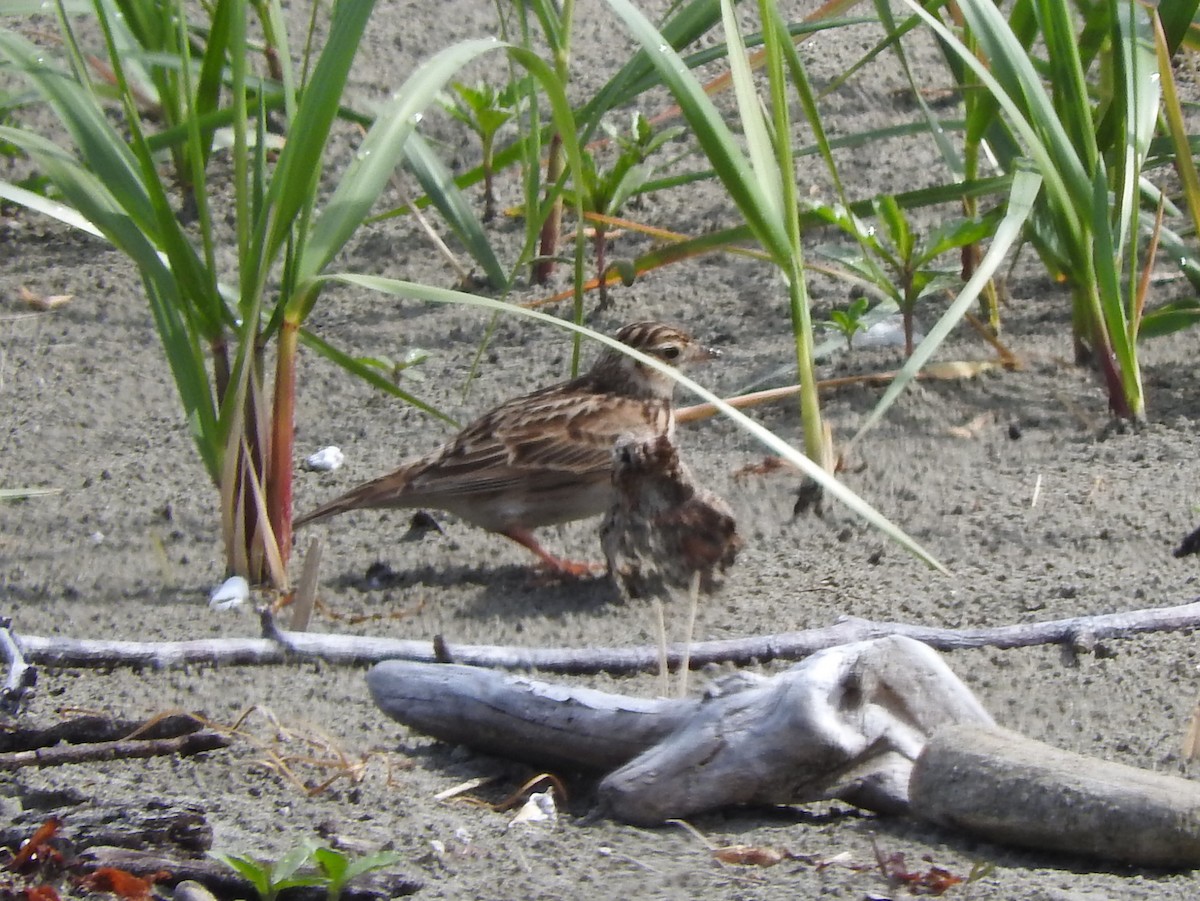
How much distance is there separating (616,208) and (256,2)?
1459 mm

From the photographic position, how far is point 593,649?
3.91 metres

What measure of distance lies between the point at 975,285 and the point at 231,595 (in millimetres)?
2060

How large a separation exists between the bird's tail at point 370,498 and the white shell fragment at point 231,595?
20.7 inches

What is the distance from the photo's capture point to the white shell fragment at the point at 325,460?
233 inches

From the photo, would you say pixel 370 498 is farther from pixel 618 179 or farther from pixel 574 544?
pixel 618 179

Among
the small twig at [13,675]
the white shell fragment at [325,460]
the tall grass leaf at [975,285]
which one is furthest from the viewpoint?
the white shell fragment at [325,460]

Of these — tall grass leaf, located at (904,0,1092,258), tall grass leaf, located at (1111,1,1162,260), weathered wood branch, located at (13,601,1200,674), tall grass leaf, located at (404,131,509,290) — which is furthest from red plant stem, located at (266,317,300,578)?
tall grass leaf, located at (1111,1,1162,260)

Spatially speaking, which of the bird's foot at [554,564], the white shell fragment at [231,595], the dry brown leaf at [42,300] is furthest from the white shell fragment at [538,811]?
the dry brown leaf at [42,300]

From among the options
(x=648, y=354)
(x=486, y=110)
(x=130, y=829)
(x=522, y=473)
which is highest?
(x=486, y=110)

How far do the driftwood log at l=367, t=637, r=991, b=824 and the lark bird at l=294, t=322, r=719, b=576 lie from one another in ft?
5.83

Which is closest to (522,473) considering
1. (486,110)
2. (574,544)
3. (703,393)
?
(574,544)

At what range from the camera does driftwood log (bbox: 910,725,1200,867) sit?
8.87 feet

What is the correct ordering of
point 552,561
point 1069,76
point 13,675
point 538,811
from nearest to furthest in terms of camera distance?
point 538,811 → point 13,675 → point 1069,76 → point 552,561

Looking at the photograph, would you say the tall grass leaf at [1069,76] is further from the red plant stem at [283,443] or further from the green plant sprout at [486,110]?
the green plant sprout at [486,110]
